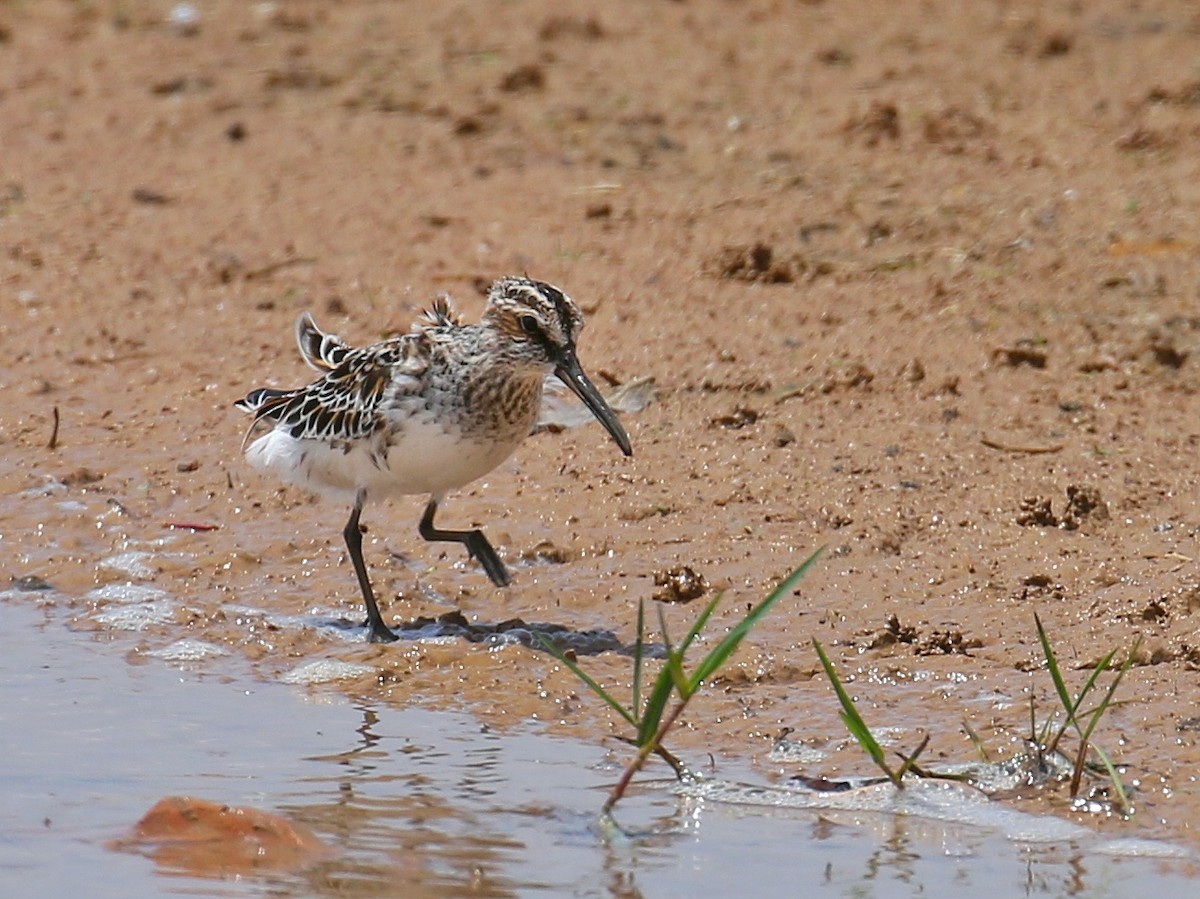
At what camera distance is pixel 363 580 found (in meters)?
7.21

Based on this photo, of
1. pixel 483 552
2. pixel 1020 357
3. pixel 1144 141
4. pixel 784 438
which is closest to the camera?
pixel 483 552

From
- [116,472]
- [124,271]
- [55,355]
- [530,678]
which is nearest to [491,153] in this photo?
[124,271]

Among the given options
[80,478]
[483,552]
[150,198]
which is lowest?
[483,552]

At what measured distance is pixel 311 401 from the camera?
7.57 m

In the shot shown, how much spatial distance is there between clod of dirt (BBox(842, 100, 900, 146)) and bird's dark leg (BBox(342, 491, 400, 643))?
15.8ft

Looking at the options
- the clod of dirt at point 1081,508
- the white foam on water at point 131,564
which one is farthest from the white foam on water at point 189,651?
the clod of dirt at point 1081,508

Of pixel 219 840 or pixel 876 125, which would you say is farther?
pixel 876 125

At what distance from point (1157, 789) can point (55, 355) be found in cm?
575

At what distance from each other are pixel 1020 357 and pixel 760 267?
4.81 feet

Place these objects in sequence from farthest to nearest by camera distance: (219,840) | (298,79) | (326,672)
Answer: (298,79) → (326,672) → (219,840)

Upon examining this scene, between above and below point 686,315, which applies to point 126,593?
below

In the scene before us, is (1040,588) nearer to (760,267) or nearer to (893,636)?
(893,636)

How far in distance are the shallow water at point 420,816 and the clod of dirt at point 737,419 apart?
2323 mm

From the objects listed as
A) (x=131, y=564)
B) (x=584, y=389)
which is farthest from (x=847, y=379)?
(x=131, y=564)
